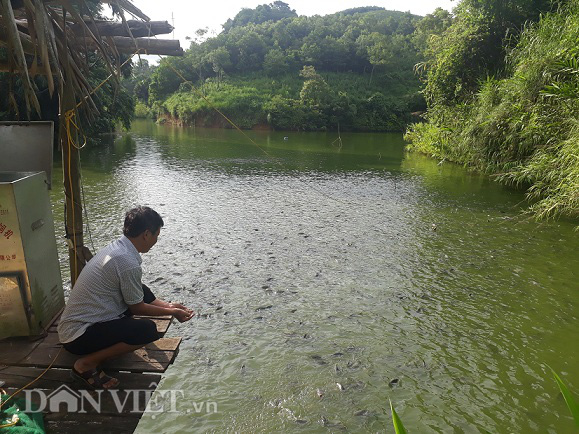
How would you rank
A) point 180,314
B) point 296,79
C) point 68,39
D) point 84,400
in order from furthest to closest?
point 296,79 → point 68,39 → point 180,314 → point 84,400

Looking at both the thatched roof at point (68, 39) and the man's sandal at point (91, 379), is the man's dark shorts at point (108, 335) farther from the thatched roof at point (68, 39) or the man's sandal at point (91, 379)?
the thatched roof at point (68, 39)

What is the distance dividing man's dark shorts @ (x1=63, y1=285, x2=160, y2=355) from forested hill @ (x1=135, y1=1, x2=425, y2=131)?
35406mm

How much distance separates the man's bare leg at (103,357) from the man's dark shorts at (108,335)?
33mm

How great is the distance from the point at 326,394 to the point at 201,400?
3.72 ft

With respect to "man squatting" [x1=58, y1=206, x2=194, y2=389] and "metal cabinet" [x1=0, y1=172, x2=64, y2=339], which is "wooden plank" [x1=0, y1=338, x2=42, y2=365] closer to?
"metal cabinet" [x1=0, y1=172, x2=64, y2=339]

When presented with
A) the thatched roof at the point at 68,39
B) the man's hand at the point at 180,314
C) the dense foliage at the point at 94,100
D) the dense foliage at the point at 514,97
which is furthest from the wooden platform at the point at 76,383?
the dense foliage at the point at 94,100

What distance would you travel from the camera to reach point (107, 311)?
307 cm

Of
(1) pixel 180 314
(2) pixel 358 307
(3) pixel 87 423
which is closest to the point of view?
(3) pixel 87 423

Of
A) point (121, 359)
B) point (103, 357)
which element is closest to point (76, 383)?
point (103, 357)

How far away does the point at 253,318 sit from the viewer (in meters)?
5.04

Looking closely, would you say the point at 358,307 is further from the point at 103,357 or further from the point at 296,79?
the point at 296,79

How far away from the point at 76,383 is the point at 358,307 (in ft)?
11.4

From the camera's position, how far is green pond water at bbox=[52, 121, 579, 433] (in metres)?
3.62

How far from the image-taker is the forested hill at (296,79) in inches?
1538
